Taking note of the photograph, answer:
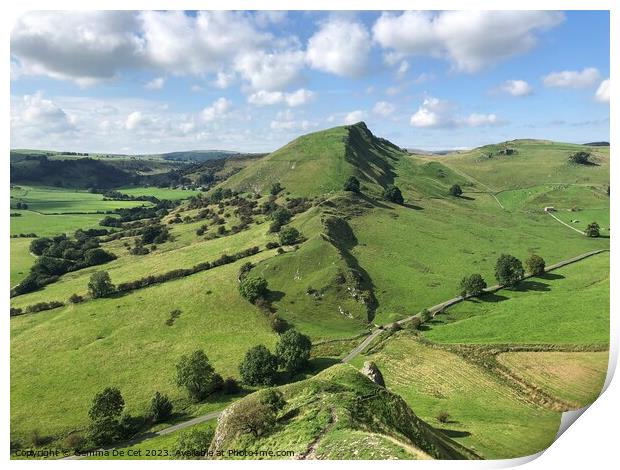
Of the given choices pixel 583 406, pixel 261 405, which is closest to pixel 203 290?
pixel 261 405

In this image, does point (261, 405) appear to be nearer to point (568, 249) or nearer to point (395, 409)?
point (395, 409)

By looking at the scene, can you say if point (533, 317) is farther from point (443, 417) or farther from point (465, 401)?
point (443, 417)

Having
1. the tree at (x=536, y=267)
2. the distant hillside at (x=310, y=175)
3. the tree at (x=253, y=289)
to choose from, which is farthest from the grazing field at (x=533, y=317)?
the distant hillside at (x=310, y=175)

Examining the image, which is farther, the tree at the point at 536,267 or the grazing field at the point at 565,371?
the tree at the point at 536,267

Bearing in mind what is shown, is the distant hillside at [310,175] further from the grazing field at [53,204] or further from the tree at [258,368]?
the tree at [258,368]

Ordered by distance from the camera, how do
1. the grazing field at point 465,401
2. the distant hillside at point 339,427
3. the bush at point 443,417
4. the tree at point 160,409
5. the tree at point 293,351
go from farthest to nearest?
the tree at point 293,351 → the tree at point 160,409 → the bush at point 443,417 → the grazing field at point 465,401 → the distant hillside at point 339,427

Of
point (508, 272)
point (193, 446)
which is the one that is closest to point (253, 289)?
point (193, 446)
